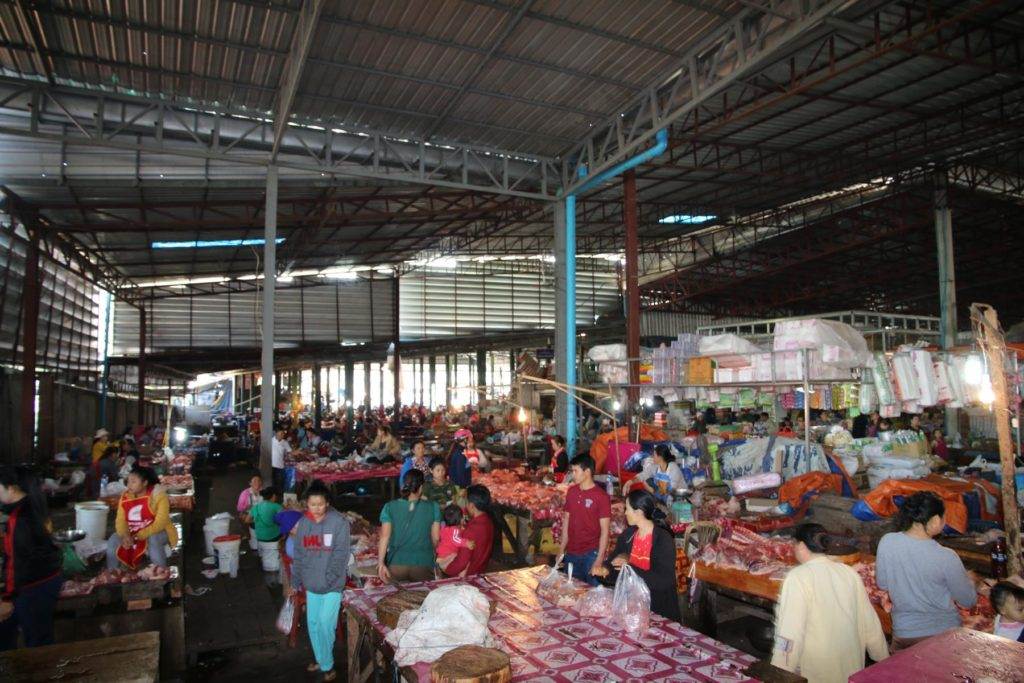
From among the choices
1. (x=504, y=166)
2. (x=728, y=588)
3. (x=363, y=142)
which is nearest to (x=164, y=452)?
(x=363, y=142)

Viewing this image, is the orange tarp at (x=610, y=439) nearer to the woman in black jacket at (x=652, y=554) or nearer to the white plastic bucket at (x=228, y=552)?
the white plastic bucket at (x=228, y=552)

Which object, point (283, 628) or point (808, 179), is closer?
point (283, 628)

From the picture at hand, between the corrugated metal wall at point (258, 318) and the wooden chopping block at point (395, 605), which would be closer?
the wooden chopping block at point (395, 605)

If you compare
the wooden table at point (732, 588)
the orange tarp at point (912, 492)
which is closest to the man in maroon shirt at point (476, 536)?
the wooden table at point (732, 588)

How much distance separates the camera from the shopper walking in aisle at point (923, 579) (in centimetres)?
409

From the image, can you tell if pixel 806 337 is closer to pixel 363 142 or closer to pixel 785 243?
pixel 363 142

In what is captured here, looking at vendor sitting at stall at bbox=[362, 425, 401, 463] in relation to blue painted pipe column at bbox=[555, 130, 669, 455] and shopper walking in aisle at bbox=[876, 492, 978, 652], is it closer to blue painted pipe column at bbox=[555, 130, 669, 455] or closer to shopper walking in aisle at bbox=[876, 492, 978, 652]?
blue painted pipe column at bbox=[555, 130, 669, 455]

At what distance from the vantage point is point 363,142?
12.8m

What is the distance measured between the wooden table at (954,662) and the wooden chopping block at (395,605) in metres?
2.57

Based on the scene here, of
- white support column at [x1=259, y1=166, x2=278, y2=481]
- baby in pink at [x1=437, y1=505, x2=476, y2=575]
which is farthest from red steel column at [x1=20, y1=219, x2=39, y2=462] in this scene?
baby in pink at [x1=437, y1=505, x2=476, y2=575]

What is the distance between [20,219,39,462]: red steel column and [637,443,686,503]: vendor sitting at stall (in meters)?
12.7

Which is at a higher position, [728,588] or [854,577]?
[854,577]

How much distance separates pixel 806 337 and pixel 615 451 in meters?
3.99

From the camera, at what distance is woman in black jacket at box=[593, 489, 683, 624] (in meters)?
4.54
